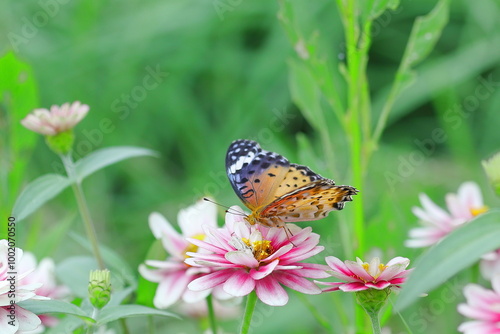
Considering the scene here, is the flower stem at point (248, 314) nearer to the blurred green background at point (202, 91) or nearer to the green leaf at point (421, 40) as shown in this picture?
the green leaf at point (421, 40)

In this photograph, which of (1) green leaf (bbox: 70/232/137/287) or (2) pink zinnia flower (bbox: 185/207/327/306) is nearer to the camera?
(2) pink zinnia flower (bbox: 185/207/327/306)

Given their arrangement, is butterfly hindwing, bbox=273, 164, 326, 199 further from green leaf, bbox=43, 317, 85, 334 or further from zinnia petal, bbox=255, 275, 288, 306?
green leaf, bbox=43, 317, 85, 334

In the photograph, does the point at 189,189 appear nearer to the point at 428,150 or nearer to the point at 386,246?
the point at 428,150

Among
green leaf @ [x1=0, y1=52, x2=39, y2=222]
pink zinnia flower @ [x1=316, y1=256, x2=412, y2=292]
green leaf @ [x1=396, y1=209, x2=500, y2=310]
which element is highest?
green leaf @ [x1=0, y1=52, x2=39, y2=222]

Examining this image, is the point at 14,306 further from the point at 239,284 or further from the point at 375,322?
the point at 375,322

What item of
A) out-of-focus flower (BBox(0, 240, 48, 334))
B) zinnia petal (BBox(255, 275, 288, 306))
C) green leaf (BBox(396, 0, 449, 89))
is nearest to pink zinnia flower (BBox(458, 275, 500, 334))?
zinnia petal (BBox(255, 275, 288, 306))

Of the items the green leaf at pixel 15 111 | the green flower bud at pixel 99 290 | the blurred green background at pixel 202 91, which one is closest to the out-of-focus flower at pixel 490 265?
the green flower bud at pixel 99 290
